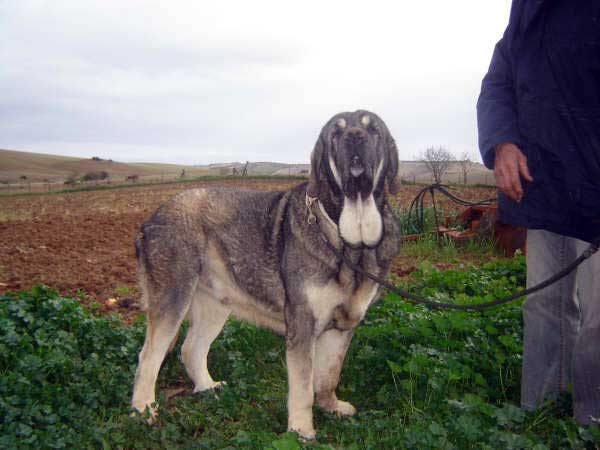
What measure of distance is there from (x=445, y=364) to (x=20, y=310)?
3.50 m

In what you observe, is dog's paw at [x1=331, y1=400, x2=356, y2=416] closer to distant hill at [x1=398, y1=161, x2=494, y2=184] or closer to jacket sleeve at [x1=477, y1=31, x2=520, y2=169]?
jacket sleeve at [x1=477, y1=31, x2=520, y2=169]

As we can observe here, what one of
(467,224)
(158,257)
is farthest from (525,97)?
(467,224)

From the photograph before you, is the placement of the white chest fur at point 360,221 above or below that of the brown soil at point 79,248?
above

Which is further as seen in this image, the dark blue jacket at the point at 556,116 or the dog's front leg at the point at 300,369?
the dog's front leg at the point at 300,369

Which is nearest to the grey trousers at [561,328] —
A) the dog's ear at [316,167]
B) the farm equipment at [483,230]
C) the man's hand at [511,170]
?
the man's hand at [511,170]

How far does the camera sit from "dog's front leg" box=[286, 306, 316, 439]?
3242mm

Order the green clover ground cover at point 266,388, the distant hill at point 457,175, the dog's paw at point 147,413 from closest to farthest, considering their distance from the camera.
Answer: the green clover ground cover at point 266,388 < the dog's paw at point 147,413 < the distant hill at point 457,175

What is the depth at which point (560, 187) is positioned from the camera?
9.48 ft

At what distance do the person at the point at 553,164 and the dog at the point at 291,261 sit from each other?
0.68 meters

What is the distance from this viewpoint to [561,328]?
3213mm

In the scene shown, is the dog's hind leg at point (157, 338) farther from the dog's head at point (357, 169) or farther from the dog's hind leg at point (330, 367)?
the dog's head at point (357, 169)

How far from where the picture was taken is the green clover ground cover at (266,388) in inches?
Answer: 123

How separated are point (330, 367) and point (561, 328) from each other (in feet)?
4.80

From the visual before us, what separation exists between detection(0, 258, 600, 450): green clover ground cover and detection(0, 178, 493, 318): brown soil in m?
1.36
